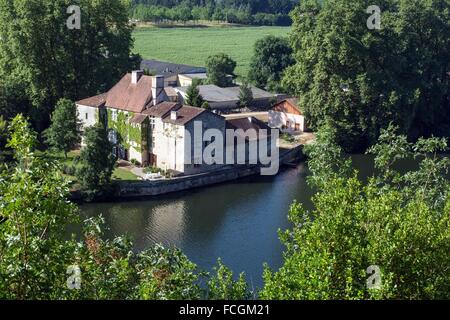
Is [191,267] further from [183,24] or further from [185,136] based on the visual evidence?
[183,24]

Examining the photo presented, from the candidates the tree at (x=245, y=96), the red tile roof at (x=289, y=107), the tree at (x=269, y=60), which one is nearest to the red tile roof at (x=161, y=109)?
the red tile roof at (x=289, y=107)

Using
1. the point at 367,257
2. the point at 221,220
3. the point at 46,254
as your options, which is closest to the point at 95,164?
the point at 221,220

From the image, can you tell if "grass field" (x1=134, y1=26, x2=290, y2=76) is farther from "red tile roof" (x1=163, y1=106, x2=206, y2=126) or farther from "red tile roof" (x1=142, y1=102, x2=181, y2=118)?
"red tile roof" (x1=163, y1=106, x2=206, y2=126)

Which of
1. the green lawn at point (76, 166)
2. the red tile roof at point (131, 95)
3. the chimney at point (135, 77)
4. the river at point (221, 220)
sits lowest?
the river at point (221, 220)

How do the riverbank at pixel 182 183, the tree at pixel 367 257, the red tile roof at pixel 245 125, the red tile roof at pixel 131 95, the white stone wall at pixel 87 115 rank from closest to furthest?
1. the tree at pixel 367 257
2. the riverbank at pixel 182 183
3. the red tile roof at pixel 131 95
4. the red tile roof at pixel 245 125
5. the white stone wall at pixel 87 115

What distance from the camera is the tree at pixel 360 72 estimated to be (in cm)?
4306

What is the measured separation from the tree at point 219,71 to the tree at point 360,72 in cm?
1352

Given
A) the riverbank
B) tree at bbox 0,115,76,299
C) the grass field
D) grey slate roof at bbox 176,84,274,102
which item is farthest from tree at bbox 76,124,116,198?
the grass field

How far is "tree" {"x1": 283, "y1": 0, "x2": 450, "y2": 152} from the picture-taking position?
43.1 m

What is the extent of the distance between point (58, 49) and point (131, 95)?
26.8 feet

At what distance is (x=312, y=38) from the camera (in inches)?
1769

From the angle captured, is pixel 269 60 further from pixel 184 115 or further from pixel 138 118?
pixel 184 115

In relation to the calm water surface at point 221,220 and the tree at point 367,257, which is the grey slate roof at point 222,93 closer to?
the calm water surface at point 221,220

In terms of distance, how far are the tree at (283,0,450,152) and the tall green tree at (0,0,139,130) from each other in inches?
474
